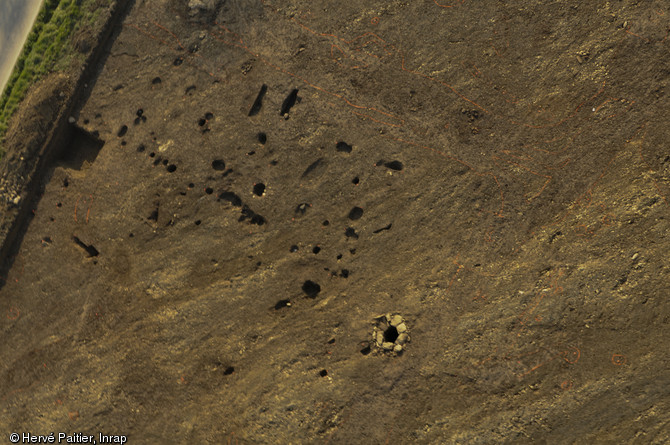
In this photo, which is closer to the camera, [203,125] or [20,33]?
[203,125]

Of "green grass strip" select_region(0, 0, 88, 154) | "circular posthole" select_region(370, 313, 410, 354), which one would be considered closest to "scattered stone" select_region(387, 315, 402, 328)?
"circular posthole" select_region(370, 313, 410, 354)

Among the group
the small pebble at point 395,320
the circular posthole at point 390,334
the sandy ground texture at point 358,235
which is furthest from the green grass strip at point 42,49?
the small pebble at point 395,320

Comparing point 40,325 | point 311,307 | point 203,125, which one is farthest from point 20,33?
point 311,307

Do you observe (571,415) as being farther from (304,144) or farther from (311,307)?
(304,144)

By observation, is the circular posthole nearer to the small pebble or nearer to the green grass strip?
the small pebble

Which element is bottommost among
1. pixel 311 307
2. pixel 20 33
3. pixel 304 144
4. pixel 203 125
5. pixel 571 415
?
pixel 571 415

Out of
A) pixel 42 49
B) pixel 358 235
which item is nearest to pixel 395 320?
pixel 358 235

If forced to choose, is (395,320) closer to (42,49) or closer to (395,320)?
(395,320)
